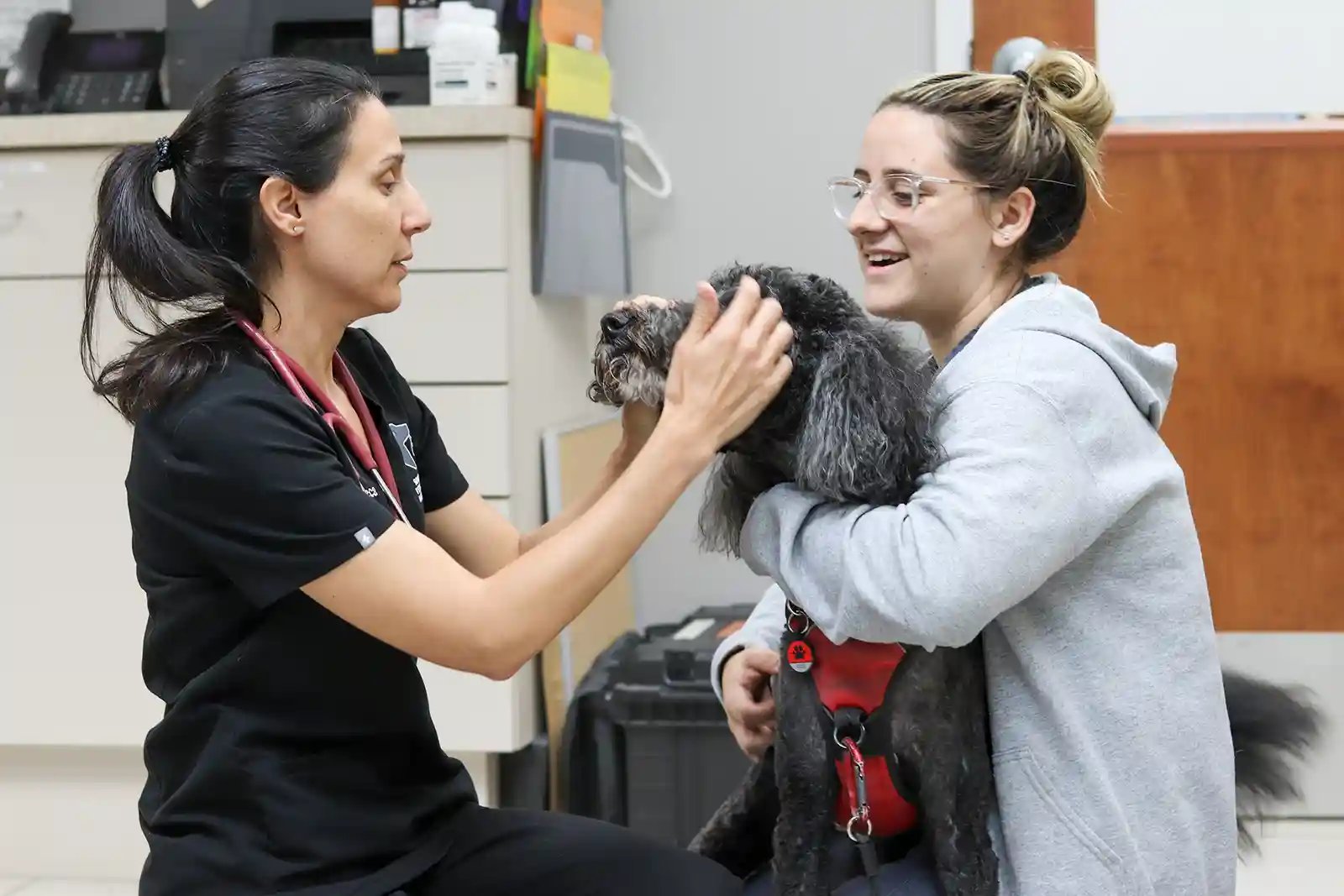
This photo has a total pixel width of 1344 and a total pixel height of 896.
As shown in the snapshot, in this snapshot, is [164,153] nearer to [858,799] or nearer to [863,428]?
[863,428]

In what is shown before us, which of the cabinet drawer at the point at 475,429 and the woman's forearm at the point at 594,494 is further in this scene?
the cabinet drawer at the point at 475,429

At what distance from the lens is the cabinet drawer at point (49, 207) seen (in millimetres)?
2521

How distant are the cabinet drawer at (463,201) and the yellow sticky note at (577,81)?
19cm

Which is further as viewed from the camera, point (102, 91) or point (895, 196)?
point (102, 91)

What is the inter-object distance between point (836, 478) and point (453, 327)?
137cm

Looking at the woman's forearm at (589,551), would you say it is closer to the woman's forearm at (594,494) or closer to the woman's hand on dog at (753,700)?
the woman's forearm at (594,494)

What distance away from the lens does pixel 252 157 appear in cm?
135

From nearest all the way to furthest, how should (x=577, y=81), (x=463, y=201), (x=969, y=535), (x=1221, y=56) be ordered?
(x=969, y=535), (x=463, y=201), (x=577, y=81), (x=1221, y=56)

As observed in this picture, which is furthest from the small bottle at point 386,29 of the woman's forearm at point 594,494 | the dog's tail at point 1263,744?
the dog's tail at point 1263,744

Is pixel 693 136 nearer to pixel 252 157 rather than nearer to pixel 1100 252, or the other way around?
pixel 1100 252

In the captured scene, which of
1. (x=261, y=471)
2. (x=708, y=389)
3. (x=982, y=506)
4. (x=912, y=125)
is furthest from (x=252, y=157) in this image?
(x=982, y=506)

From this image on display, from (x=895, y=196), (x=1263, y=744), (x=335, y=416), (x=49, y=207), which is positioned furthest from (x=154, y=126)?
(x=1263, y=744)

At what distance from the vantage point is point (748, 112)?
10.1 ft

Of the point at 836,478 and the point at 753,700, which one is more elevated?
the point at 836,478
